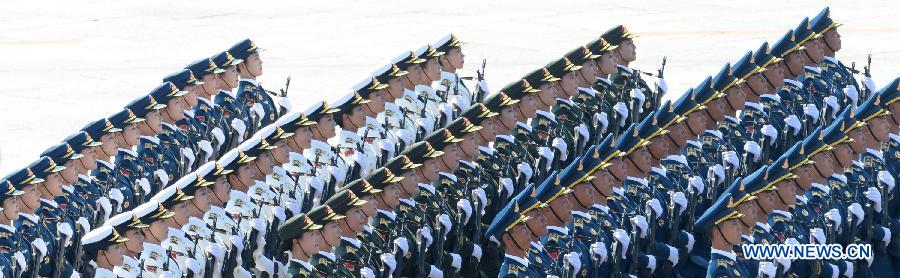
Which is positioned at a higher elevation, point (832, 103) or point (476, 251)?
point (832, 103)

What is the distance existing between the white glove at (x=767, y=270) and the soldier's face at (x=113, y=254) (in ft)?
15.9

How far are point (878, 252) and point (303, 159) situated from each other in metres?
5.12

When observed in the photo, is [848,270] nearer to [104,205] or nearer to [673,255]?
[673,255]

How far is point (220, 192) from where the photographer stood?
1586 centimetres

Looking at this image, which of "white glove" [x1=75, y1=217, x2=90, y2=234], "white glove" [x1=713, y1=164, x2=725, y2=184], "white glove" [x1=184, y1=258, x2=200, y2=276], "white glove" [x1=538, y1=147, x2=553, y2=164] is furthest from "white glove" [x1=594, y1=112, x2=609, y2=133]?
"white glove" [x1=75, y1=217, x2=90, y2=234]

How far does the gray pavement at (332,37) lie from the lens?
2939 cm

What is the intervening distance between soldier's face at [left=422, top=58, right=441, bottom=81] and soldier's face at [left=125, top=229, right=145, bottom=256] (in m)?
5.42

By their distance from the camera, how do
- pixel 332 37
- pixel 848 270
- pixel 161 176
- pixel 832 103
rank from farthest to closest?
pixel 332 37 → pixel 832 103 → pixel 161 176 → pixel 848 270

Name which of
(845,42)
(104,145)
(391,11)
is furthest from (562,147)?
(391,11)

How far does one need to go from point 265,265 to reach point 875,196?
513cm

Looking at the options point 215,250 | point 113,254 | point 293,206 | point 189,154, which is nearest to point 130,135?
point 189,154

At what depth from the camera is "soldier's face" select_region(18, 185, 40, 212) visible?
15844 mm

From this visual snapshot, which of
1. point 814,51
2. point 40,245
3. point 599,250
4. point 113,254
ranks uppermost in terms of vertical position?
point 814,51

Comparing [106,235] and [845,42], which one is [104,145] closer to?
[106,235]
